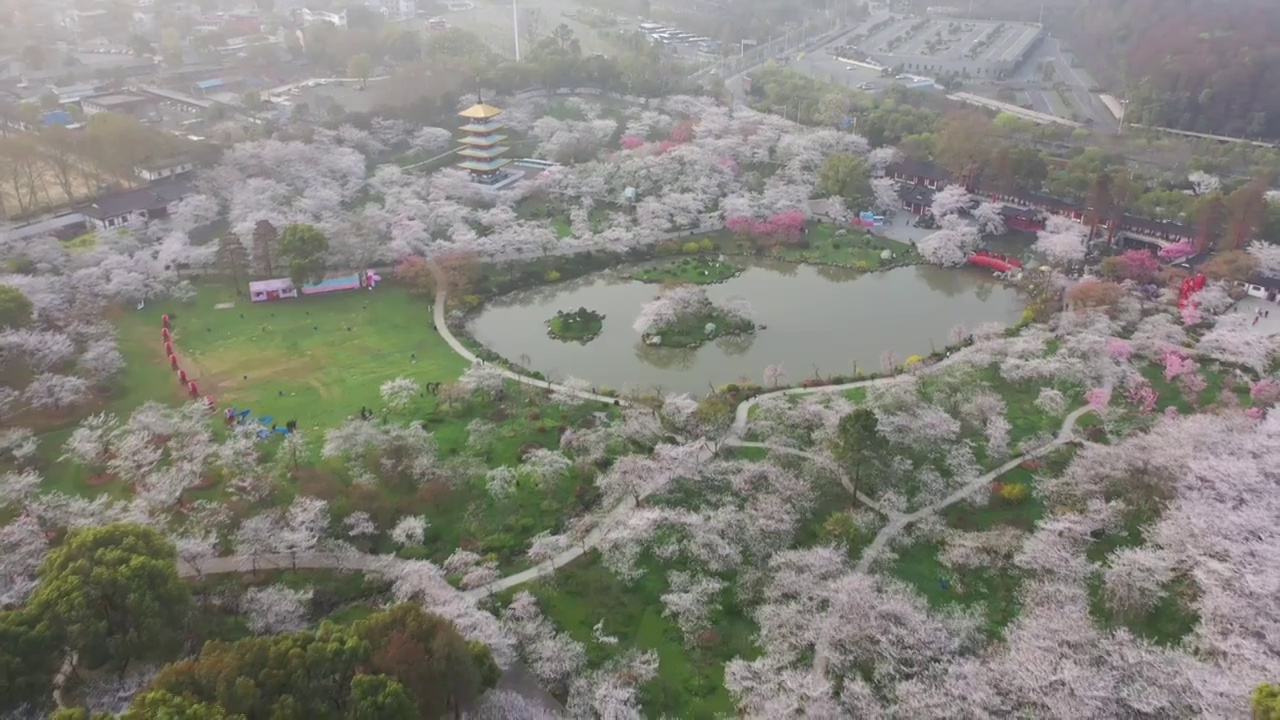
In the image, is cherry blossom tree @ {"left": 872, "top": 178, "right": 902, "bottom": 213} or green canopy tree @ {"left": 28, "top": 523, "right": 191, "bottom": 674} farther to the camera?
cherry blossom tree @ {"left": 872, "top": 178, "right": 902, "bottom": 213}

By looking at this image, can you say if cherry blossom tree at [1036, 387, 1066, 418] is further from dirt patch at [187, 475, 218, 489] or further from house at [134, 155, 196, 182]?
house at [134, 155, 196, 182]

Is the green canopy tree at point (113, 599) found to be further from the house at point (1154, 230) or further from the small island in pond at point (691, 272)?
the house at point (1154, 230)

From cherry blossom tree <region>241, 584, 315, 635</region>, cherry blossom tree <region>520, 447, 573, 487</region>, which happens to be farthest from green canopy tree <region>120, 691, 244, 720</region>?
cherry blossom tree <region>520, 447, 573, 487</region>

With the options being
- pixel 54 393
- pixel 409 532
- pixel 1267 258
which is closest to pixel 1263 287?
pixel 1267 258

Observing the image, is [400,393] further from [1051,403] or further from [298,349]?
[1051,403]

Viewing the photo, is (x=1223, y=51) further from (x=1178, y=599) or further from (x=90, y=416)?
(x=90, y=416)

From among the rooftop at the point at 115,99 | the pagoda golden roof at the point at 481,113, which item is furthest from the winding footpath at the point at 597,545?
the rooftop at the point at 115,99
